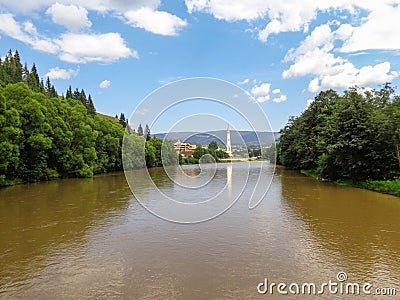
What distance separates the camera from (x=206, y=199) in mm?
18047

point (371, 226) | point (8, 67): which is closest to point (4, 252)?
point (371, 226)

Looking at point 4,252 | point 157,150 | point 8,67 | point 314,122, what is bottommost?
point 4,252

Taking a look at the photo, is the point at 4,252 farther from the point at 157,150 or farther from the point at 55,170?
the point at 157,150

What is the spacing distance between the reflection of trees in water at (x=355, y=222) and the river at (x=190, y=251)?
0.03 metres

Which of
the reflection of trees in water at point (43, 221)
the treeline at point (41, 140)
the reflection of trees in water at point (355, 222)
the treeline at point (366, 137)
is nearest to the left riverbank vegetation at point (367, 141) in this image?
the treeline at point (366, 137)

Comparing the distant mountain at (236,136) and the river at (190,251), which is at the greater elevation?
the distant mountain at (236,136)

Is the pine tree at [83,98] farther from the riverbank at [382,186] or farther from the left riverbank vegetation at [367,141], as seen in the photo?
the riverbank at [382,186]

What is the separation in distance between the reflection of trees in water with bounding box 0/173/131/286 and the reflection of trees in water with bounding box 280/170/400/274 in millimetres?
7847

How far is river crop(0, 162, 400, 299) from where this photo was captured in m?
6.82

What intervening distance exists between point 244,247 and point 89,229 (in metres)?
5.64

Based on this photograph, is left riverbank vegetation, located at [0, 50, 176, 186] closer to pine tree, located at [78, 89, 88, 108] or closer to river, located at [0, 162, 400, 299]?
river, located at [0, 162, 400, 299]

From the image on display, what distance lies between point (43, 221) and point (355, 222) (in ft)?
39.2

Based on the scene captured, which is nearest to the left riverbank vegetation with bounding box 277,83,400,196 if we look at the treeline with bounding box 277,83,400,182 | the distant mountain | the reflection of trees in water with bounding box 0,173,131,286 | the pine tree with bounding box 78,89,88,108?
the treeline with bounding box 277,83,400,182

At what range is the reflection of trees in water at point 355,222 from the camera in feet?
28.7
